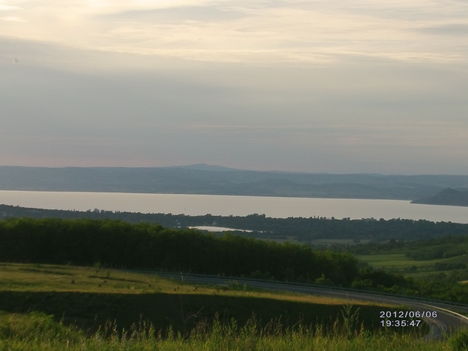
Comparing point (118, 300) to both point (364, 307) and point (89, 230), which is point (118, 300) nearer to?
point (364, 307)

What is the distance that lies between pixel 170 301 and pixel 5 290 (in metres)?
9.22

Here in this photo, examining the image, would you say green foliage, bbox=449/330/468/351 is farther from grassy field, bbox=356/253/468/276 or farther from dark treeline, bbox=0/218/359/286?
grassy field, bbox=356/253/468/276

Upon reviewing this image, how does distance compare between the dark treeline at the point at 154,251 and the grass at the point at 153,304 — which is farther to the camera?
the dark treeline at the point at 154,251

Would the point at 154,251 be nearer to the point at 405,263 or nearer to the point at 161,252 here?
the point at 161,252

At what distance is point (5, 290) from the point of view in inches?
1574

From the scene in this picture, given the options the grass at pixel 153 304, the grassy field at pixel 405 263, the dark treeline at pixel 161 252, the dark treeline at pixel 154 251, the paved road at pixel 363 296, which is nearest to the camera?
the grass at pixel 153 304

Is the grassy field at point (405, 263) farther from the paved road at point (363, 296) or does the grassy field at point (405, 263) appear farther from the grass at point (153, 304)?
the grass at point (153, 304)

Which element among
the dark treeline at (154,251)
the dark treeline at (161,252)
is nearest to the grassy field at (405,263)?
the dark treeline at (161,252)

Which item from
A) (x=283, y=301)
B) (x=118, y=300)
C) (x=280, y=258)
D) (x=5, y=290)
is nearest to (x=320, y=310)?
(x=283, y=301)

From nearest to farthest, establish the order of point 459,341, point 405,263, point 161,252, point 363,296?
point 459,341 → point 363,296 → point 161,252 → point 405,263

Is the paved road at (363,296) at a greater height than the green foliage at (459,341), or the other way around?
the green foliage at (459,341)

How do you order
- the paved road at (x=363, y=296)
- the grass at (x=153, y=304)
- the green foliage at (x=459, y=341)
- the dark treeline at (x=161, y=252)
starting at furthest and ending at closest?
1. the dark treeline at (x=161, y=252)
2. the paved road at (x=363, y=296)
3. the grass at (x=153, y=304)
4. the green foliage at (x=459, y=341)

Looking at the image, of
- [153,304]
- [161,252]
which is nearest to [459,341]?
[153,304]

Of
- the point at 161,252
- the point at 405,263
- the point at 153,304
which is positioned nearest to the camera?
the point at 153,304
